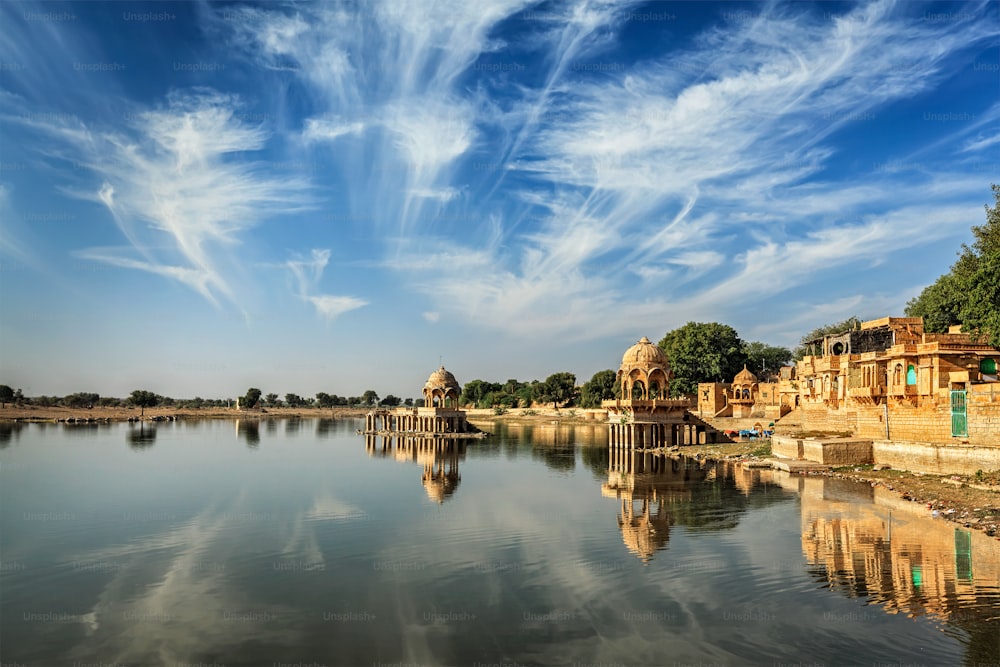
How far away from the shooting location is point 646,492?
27188 mm

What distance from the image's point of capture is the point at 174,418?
106 m

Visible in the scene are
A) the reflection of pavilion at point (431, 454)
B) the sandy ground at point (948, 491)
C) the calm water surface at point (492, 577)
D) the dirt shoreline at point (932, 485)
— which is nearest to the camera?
the calm water surface at point (492, 577)

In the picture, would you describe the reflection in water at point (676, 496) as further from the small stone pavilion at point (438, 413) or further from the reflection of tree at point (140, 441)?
the reflection of tree at point (140, 441)

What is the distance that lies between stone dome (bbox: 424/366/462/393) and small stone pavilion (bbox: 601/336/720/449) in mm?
19264

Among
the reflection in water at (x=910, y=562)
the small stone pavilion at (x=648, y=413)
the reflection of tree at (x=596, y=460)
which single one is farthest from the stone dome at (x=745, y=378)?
the reflection in water at (x=910, y=562)

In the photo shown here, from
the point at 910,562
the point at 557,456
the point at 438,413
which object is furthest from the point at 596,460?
the point at 910,562

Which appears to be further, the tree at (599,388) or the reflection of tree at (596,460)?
the tree at (599,388)

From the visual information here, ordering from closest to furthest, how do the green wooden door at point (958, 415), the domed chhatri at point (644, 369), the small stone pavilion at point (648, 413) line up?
1. the green wooden door at point (958, 415)
2. the small stone pavilion at point (648, 413)
3. the domed chhatri at point (644, 369)

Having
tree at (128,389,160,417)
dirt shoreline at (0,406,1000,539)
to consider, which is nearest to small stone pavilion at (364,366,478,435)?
dirt shoreline at (0,406,1000,539)

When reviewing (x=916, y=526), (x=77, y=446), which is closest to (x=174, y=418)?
(x=77, y=446)

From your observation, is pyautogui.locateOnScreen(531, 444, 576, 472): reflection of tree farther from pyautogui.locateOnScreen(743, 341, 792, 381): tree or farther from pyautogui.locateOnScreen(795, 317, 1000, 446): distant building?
pyautogui.locateOnScreen(743, 341, 792, 381): tree

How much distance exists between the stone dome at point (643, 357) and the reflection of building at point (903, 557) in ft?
88.7

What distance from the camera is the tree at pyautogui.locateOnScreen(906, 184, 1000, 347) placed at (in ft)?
Result: 96.6

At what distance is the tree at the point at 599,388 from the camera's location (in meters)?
88.6
